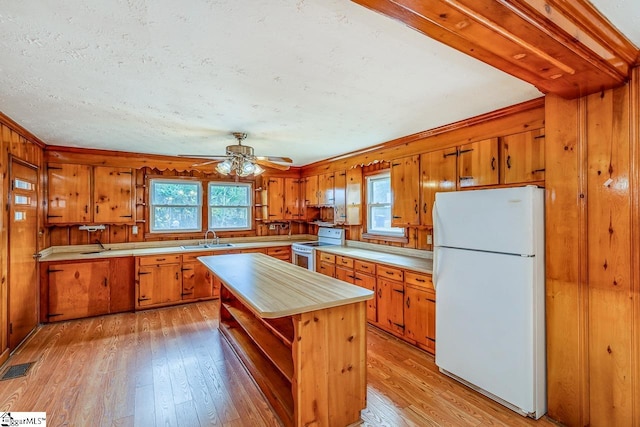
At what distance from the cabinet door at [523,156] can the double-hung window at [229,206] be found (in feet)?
13.9

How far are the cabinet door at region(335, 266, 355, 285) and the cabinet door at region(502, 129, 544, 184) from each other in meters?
2.19

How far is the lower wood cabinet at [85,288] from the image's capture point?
12.7 ft

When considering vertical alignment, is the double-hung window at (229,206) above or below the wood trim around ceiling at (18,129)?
below

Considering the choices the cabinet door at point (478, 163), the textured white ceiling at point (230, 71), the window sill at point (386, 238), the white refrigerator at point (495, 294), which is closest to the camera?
the textured white ceiling at point (230, 71)

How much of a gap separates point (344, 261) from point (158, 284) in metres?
2.70

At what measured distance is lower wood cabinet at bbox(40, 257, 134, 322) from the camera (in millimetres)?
3875

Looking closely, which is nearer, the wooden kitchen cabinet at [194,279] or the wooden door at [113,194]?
the wooden door at [113,194]

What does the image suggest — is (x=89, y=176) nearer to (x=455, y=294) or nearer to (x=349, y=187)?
(x=349, y=187)

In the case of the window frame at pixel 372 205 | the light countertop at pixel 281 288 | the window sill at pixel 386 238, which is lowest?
the light countertop at pixel 281 288

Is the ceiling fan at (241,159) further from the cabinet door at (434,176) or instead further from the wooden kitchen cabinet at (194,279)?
the wooden kitchen cabinet at (194,279)

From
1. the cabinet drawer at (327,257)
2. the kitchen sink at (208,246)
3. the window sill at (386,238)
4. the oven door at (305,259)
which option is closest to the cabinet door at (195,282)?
the kitchen sink at (208,246)

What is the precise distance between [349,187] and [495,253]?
107 inches

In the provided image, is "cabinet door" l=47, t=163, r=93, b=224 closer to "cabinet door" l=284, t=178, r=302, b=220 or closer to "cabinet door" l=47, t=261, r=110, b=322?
"cabinet door" l=47, t=261, r=110, b=322

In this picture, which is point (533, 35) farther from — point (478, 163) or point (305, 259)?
point (305, 259)
